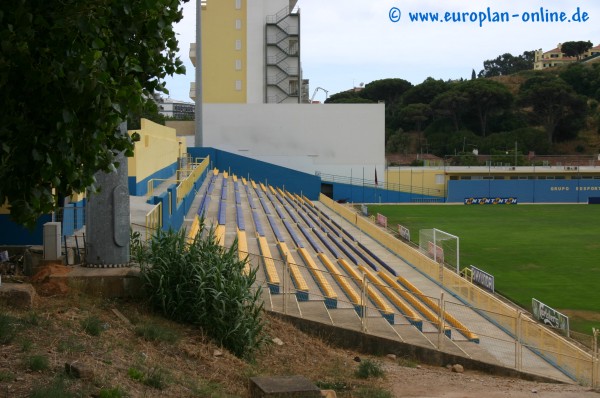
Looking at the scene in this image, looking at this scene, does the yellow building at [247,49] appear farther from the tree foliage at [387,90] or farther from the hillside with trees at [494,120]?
the tree foliage at [387,90]

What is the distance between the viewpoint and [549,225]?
47438 mm

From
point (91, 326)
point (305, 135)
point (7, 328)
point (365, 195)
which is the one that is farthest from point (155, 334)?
point (365, 195)

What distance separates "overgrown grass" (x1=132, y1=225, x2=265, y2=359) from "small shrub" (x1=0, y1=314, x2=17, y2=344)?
2322 millimetres

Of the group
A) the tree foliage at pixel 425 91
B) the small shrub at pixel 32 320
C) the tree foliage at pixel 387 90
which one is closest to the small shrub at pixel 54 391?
the small shrub at pixel 32 320

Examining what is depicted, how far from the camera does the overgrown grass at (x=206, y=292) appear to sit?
9.83 metres

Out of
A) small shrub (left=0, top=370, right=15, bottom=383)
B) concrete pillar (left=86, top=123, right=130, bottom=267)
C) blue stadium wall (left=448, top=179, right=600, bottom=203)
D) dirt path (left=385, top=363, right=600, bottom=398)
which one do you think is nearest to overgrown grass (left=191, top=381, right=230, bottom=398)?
small shrub (left=0, top=370, right=15, bottom=383)

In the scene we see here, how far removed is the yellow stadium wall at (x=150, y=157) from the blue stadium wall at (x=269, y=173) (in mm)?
13737

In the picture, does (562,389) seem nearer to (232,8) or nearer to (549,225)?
(549,225)

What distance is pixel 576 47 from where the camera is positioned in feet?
589

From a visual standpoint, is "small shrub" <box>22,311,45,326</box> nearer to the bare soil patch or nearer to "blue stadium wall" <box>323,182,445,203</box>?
the bare soil patch

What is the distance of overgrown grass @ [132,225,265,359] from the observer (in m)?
9.83

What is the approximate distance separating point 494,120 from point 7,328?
114m

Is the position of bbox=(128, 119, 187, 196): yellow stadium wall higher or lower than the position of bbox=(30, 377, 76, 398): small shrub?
higher

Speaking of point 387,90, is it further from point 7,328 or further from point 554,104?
point 7,328
